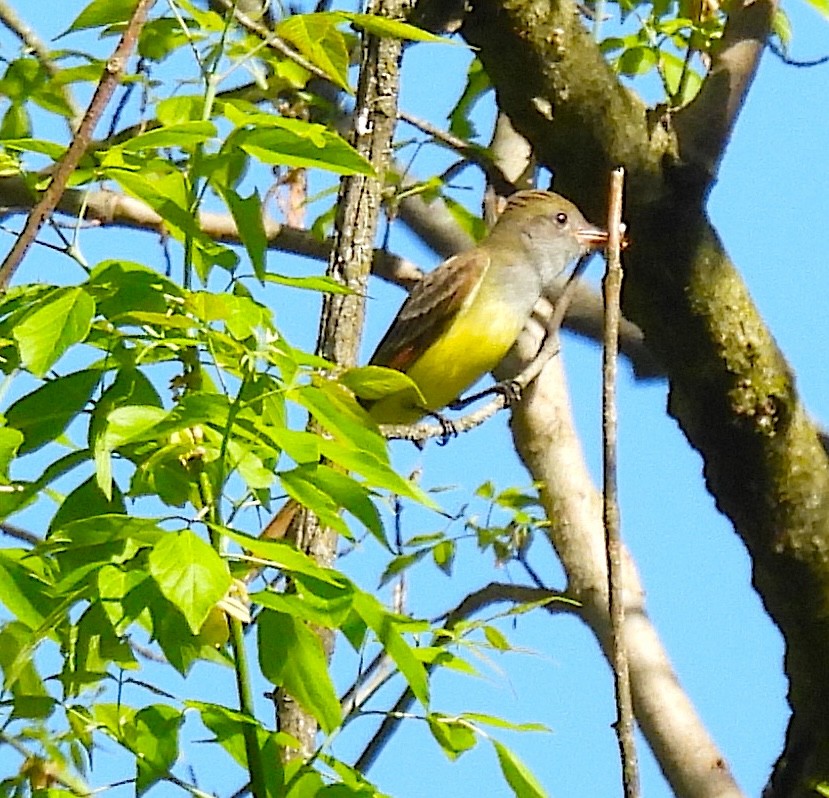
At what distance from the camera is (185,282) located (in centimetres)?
139

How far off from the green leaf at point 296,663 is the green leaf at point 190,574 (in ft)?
0.46

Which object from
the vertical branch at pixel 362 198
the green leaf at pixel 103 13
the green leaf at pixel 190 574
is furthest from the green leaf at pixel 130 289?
the vertical branch at pixel 362 198

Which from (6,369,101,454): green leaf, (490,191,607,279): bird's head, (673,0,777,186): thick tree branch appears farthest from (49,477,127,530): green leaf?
(490,191,607,279): bird's head

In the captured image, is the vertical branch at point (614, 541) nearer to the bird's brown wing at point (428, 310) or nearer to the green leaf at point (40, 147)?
the green leaf at point (40, 147)

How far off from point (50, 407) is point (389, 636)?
0.34 meters

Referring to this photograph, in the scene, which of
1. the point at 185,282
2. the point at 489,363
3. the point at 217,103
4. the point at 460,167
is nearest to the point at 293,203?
the point at 460,167

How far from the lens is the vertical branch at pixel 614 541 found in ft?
4.18

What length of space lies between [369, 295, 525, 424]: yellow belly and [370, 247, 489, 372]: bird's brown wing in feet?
0.08

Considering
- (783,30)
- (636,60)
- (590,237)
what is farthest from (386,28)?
(590,237)

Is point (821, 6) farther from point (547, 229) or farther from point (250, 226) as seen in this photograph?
point (250, 226)

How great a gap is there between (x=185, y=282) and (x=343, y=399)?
18 centimetres

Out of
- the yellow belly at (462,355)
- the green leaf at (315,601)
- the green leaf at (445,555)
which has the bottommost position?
the green leaf at (315,601)

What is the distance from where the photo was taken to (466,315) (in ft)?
11.9

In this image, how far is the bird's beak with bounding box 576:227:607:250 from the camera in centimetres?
363
